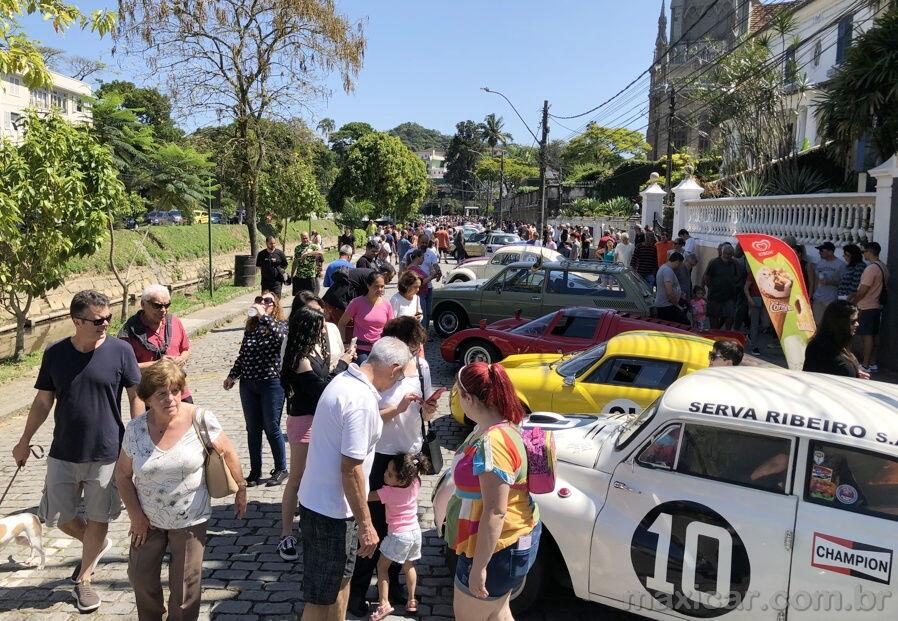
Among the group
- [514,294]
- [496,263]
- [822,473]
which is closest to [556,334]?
[514,294]

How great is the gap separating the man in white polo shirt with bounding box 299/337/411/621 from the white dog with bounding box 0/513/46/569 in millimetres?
2336

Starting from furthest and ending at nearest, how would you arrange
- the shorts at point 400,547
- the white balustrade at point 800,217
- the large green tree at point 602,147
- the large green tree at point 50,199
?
the large green tree at point 602,147 → the white balustrade at point 800,217 → the large green tree at point 50,199 → the shorts at point 400,547

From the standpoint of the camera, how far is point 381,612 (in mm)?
4441

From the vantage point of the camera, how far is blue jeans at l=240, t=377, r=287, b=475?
19.9ft

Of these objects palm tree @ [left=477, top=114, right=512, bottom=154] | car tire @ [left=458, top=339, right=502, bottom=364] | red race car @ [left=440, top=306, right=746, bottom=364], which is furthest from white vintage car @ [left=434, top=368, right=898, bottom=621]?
palm tree @ [left=477, top=114, right=512, bottom=154]

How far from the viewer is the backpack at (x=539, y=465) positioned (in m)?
3.36

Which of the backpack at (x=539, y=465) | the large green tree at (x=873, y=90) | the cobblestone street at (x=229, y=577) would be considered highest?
the large green tree at (x=873, y=90)

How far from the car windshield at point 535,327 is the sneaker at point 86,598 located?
6.20 metres

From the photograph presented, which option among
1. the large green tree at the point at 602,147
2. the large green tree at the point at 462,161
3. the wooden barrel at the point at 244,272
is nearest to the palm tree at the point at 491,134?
the large green tree at the point at 462,161

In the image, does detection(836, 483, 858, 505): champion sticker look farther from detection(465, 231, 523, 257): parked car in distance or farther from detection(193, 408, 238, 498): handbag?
detection(465, 231, 523, 257): parked car in distance

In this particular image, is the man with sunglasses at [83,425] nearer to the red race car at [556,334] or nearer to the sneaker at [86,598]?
the sneaker at [86,598]

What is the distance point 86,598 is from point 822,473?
4241 mm

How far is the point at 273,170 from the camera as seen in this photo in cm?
2817

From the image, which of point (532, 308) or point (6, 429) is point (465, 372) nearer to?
point (6, 429)
